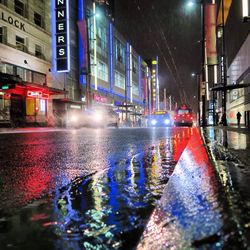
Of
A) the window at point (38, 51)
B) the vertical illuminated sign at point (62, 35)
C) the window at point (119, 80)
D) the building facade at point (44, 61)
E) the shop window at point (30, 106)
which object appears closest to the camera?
the building facade at point (44, 61)

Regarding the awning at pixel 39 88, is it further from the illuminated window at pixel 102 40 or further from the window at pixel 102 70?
the illuminated window at pixel 102 40

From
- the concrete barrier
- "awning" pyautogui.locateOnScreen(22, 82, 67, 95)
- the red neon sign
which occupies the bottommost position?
the concrete barrier

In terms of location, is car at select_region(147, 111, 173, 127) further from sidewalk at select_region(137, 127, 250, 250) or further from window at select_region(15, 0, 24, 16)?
sidewalk at select_region(137, 127, 250, 250)

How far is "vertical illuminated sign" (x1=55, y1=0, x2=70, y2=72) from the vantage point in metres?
29.9

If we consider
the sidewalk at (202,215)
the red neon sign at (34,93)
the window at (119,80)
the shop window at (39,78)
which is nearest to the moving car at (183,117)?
the window at (119,80)

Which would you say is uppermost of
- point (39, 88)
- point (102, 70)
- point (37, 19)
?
point (37, 19)

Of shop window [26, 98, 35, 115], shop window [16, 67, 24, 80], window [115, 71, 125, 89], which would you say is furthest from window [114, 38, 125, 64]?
shop window [16, 67, 24, 80]

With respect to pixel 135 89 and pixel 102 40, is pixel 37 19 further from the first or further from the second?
pixel 135 89

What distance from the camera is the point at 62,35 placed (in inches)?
1193

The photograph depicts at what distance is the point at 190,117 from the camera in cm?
4038

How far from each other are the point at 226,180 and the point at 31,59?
2809 cm

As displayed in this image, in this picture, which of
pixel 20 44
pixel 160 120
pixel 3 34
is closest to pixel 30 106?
pixel 20 44

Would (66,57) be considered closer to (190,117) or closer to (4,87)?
(4,87)

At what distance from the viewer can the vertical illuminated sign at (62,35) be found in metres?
29.9
